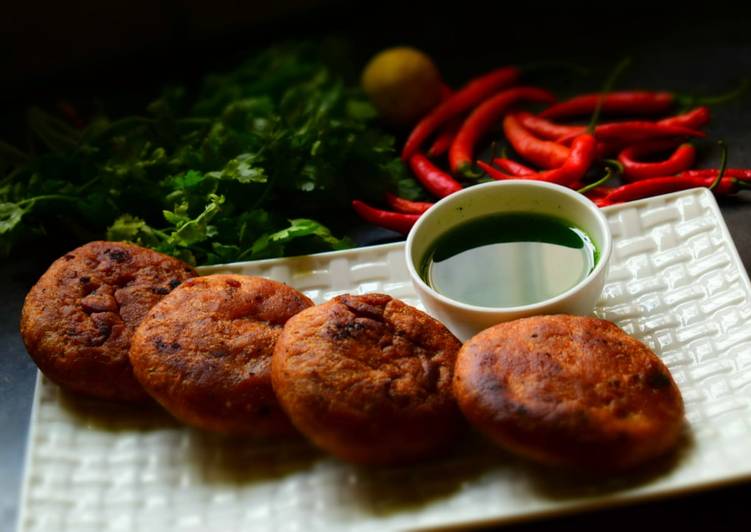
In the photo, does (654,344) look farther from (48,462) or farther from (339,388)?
(48,462)

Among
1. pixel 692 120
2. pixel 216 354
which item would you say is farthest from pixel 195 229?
pixel 692 120

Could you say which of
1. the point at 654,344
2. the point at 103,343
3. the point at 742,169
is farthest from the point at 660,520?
the point at 742,169

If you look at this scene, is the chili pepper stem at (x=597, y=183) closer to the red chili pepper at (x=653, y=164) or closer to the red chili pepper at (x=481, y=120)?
the red chili pepper at (x=653, y=164)

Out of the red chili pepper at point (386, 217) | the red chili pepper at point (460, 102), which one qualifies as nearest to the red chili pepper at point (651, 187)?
the red chili pepper at point (386, 217)

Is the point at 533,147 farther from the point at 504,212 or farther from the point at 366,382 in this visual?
the point at 366,382

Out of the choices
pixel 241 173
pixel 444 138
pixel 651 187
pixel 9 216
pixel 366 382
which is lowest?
pixel 444 138

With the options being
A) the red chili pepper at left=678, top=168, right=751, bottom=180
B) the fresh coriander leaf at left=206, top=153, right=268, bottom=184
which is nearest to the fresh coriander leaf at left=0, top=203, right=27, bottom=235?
the fresh coriander leaf at left=206, top=153, right=268, bottom=184
